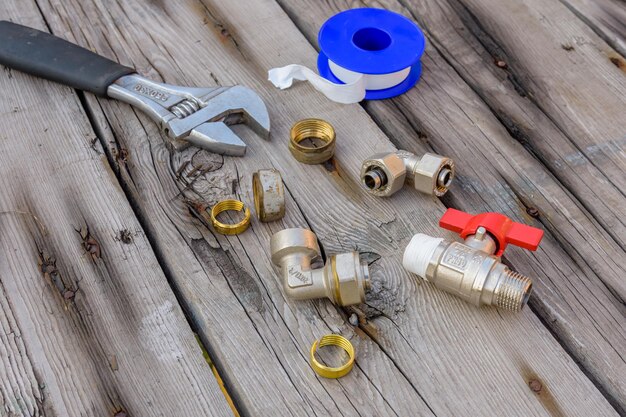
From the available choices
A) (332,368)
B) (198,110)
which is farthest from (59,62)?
(332,368)

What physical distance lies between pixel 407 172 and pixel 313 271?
0.45 m

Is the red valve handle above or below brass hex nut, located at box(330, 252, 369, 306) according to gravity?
above

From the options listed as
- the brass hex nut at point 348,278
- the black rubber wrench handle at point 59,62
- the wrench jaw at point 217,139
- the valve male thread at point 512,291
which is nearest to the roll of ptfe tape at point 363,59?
the wrench jaw at point 217,139

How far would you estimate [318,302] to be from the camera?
176 centimetres

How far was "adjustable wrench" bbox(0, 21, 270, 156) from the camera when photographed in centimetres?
210

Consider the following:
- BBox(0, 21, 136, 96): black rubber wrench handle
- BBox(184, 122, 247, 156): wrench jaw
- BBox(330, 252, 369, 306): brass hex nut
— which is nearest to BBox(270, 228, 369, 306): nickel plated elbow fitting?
BBox(330, 252, 369, 306): brass hex nut

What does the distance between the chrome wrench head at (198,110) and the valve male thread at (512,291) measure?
843mm

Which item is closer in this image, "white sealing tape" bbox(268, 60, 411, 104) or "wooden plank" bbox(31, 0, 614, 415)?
"wooden plank" bbox(31, 0, 614, 415)

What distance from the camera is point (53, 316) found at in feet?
5.67

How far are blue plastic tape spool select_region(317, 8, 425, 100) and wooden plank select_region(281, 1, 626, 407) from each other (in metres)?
0.11

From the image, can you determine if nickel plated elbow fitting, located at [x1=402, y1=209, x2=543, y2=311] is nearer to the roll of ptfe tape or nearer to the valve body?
the valve body

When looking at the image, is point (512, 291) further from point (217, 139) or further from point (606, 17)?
point (606, 17)

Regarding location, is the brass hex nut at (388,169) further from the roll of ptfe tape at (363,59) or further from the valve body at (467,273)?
the roll of ptfe tape at (363,59)

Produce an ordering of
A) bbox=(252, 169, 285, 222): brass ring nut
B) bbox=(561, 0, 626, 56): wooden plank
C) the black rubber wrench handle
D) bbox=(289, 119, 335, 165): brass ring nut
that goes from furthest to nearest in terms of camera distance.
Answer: bbox=(561, 0, 626, 56): wooden plank, the black rubber wrench handle, bbox=(289, 119, 335, 165): brass ring nut, bbox=(252, 169, 285, 222): brass ring nut
